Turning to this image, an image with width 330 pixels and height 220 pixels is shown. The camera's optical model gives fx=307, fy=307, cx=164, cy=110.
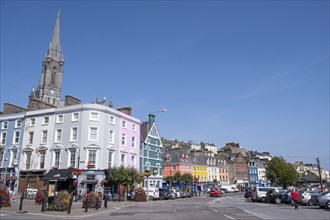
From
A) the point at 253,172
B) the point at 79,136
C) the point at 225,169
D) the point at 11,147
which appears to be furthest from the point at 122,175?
the point at 253,172

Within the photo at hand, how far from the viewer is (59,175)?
39375 millimetres

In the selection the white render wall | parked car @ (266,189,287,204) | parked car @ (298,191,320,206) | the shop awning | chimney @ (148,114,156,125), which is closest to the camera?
parked car @ (298,191,320,206)

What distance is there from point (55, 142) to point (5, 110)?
13732mm

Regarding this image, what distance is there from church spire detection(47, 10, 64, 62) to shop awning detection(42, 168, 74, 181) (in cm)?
11466

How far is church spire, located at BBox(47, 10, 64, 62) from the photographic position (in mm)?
145250

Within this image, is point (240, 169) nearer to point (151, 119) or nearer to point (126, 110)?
point (151, 119)

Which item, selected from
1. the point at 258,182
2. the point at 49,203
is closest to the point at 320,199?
the point at 49,203

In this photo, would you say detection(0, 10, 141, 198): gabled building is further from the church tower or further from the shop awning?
the church tower

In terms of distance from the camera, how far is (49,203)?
21.7 m

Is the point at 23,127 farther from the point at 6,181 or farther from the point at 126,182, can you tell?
the point at 126,182

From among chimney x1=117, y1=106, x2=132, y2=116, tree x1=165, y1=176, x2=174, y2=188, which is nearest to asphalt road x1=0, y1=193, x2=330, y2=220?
chimney x1=117, y1=106, x2=132, y2=116

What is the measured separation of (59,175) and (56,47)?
121 m

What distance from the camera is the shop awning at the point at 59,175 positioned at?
127 feet

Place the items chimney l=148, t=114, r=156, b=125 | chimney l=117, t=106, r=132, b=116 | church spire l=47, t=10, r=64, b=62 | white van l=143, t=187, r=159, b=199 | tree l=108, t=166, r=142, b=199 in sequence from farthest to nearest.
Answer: church spire l=47, t=10, r=64, b=62 → chimney l=148, t=114, r=156, b=125 → chimney l=117, t=106, r=132, b=116 → white van l=143, t=187, r=159, b=199 → tree l=108, t=166, r=142, b=199
